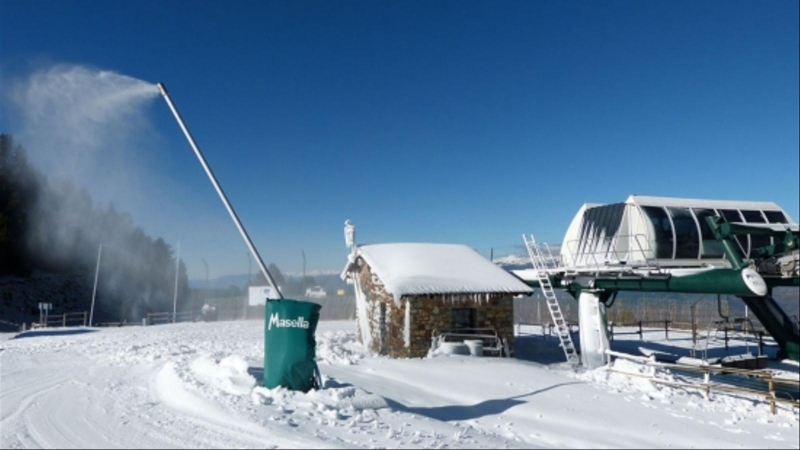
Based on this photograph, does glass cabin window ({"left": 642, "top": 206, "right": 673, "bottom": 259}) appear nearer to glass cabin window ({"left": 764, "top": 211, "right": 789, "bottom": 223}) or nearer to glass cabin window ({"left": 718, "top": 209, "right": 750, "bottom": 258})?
glass cabin window ({"left": 718, "top": 209, "right": 750, "bottom": 258})

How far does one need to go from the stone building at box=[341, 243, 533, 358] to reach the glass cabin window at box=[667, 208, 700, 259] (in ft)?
17.4

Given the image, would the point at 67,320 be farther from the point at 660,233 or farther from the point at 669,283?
the point at 669,283

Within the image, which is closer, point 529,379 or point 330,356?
point 529,379

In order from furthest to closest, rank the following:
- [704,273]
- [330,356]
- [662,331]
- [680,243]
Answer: [662,331], [680,243], [330,356], [704,273]

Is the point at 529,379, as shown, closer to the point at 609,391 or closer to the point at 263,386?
the point at 609,391

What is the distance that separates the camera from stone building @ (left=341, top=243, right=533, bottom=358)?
19.2 m

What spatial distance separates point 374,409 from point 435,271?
444 inches

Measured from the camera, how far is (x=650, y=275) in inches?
709

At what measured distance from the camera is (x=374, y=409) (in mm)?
10180

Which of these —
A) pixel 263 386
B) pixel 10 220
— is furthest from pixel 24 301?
pixel 263 386

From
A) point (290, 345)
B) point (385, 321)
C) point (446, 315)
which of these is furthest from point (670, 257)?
point (290, 345)

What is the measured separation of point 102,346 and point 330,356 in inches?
463

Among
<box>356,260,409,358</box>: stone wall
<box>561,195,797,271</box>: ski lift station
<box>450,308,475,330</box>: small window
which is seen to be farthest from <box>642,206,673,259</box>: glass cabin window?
<box>356,260,409,358</box>: stone wall

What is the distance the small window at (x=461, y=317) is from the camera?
20.5 meters
